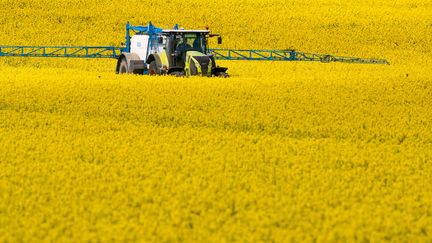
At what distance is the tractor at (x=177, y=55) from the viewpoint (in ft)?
93.6

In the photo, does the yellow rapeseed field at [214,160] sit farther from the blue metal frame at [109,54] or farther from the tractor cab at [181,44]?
the blue metal frame at [109,54]

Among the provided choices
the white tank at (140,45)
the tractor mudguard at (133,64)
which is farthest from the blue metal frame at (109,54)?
the tractor mudguard at (133,64)

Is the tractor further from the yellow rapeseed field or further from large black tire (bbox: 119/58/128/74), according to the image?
the yellow rapeseed field

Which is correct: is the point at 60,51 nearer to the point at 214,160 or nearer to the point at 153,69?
the point at 153,69

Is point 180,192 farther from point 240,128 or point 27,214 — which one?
point 240,128

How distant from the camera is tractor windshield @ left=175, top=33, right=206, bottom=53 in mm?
29047

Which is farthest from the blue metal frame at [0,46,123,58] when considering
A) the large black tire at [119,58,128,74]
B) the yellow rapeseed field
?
the yellow rapeseed field

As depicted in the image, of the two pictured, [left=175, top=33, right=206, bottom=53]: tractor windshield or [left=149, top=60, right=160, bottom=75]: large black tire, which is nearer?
[left=175, top=33, right=206, bottom=53]: tractor windshield

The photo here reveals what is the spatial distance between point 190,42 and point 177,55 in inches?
30.4

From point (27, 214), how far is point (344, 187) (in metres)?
4.37

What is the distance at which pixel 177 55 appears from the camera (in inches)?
1139

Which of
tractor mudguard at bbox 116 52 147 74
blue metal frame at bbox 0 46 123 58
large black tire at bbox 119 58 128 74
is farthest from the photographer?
blue metal frame at bbox 0 46 123 58

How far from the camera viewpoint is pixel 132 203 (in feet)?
33.7

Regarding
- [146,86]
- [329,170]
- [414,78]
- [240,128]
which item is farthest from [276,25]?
[329,170]
